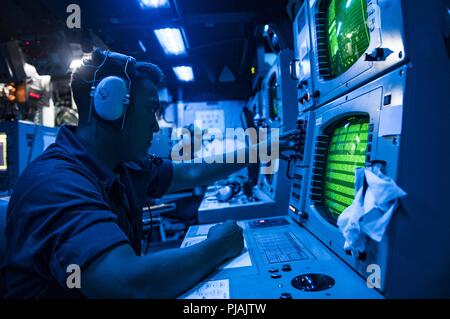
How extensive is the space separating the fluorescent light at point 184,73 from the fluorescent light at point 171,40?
550 mm

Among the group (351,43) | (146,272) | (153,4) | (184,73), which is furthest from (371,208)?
(184,73)

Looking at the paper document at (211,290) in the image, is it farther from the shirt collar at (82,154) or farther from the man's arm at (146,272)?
the shirt collar at (82,154)

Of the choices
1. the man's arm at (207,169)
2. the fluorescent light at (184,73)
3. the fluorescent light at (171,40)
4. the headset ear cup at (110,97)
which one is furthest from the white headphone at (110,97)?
the fluorescent light at (184,73)

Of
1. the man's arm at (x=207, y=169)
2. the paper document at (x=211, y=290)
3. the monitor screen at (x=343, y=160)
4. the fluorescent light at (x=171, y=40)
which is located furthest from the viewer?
the fluorescent light at (x=171, y=40)

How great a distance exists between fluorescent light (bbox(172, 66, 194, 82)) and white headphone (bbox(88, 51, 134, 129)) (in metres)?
3.70

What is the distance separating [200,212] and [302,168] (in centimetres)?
88

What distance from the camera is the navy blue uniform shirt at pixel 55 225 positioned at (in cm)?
72

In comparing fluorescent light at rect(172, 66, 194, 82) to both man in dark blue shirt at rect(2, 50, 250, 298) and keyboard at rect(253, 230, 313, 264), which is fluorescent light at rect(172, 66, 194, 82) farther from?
keyboard at rect(253, 230, 313, 264)

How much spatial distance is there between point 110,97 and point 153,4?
6.72 ft

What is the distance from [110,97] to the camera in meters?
1.09

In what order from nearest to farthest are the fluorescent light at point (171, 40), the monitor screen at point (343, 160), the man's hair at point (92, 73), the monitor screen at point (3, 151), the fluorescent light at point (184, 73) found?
the monitor screen at point (343, 160)
the man's hair at point (92, 73)
the monitor screen at point (3, 151)
the fluorescent light at point (171, 40)
the fluorescent light at point (184, 73)

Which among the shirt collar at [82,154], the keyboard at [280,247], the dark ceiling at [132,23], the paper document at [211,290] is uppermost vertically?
the dark ceiling at [132,23]

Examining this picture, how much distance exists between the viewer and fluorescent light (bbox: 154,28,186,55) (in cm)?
338
